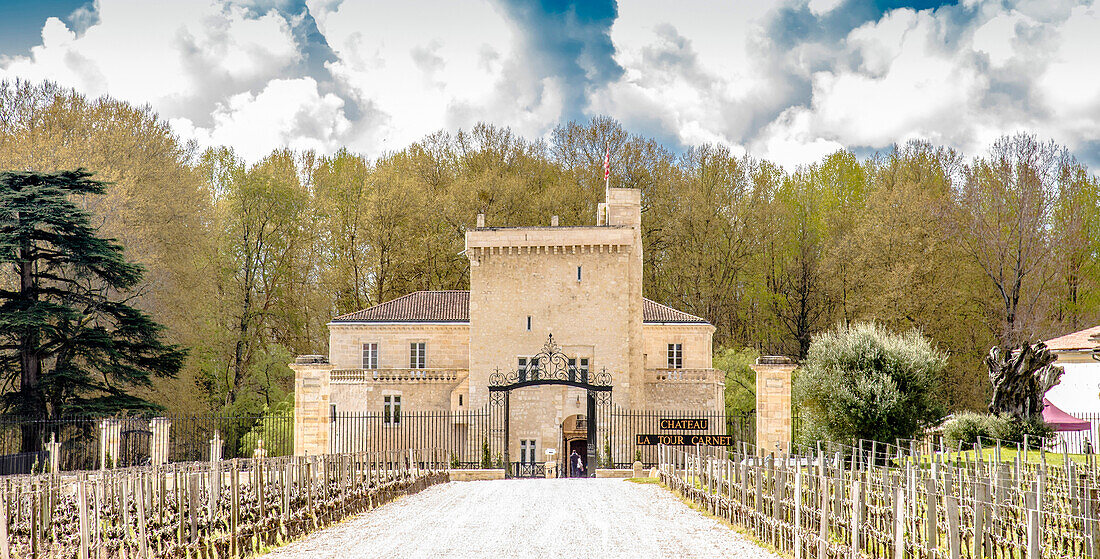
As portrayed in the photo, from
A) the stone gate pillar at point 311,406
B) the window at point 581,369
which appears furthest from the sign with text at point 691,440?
the window at point 581,369

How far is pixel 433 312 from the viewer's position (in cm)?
4153

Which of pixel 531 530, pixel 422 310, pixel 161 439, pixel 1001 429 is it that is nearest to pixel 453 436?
pixel 422 310

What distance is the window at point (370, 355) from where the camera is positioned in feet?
134

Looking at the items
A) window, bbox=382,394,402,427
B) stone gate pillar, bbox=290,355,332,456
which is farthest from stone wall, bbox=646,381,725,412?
stone gate pillar, bbox=290,355,332,456

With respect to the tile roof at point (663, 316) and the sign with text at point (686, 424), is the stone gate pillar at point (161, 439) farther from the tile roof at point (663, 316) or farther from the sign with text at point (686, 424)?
the tile roof at point (663, 316)

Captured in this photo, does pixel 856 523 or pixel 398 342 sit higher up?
pixel 398 342

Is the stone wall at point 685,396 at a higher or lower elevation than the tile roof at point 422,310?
lower

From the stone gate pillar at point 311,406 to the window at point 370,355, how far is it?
14679mm

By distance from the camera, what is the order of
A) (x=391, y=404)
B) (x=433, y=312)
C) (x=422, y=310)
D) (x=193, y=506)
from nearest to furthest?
1. (x=193, y=506)
2. (x=391, y=404)
3. (x=433, y=312)
4. (x=422, y=310)

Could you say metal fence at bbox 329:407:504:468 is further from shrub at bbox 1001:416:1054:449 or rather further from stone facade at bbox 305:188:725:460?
shrub at bbox 1001:416:1054:449

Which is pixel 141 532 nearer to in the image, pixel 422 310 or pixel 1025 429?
pixel 1025 429

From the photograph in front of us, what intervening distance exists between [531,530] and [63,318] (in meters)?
22.2

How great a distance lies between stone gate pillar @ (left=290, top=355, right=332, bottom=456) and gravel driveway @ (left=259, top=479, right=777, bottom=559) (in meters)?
5.89

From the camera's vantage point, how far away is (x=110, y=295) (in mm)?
37625
